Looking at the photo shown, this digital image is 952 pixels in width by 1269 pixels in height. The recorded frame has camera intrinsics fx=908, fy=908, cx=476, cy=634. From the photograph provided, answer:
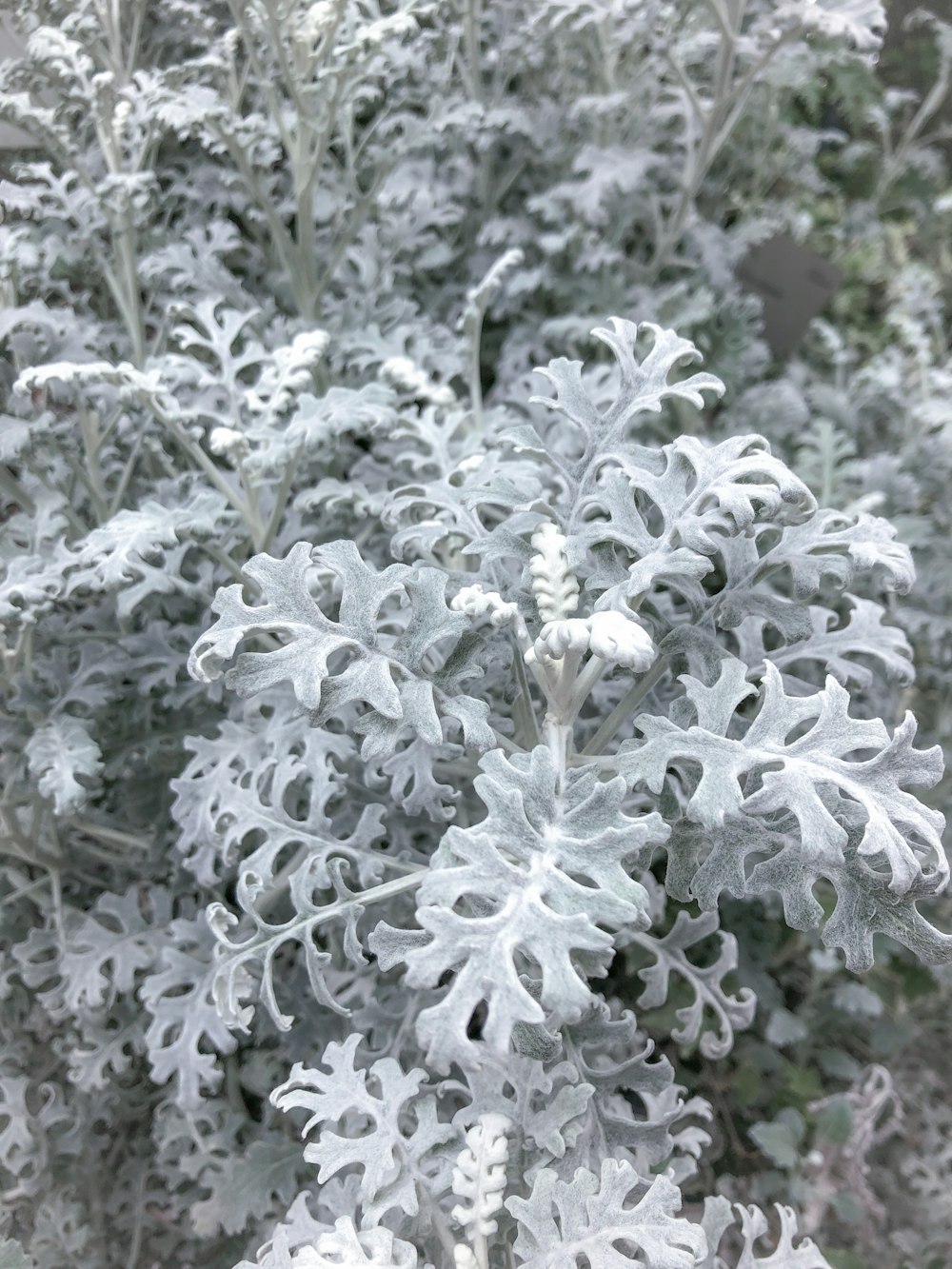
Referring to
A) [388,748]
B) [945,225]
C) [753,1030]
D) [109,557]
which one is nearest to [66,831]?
[109,557]

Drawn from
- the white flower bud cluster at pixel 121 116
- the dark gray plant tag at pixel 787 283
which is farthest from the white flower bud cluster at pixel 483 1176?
the dark gray plant tag at pixel 787 283

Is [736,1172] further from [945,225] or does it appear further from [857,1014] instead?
[945,225]

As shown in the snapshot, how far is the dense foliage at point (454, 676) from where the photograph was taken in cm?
62

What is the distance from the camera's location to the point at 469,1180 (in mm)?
637

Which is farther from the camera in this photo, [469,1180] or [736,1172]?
[736,1172]

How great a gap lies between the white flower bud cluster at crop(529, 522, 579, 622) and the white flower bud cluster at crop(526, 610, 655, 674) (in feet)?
0.11

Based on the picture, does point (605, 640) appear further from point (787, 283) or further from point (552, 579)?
point (787, 283)

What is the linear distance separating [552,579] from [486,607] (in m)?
0.06

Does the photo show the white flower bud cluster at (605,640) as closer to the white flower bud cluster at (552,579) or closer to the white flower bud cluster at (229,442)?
the white flower bud cluster at (552,579)

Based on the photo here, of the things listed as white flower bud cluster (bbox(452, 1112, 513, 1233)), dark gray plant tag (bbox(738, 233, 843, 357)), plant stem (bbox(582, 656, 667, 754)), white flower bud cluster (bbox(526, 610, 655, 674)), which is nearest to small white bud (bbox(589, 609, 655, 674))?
white flower bud cluster (bbox(526, 610, 655, 674))

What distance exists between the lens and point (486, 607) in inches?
26.3

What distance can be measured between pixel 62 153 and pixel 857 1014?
160 centimetres

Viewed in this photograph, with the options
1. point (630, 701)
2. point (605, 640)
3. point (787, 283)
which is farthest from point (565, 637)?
point (787, 283)

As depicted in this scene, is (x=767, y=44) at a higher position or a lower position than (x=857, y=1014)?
higher
